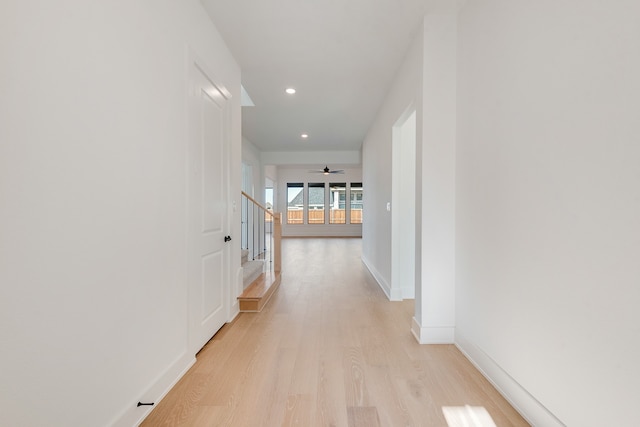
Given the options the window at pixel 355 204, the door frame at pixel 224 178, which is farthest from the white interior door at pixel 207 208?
the window at pixel 355 204

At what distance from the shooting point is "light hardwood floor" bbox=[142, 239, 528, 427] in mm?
1646

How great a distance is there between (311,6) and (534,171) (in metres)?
2.00

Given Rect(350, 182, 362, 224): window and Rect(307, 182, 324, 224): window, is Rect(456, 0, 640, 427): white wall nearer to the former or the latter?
Rect(350, 182, 362, 224): window

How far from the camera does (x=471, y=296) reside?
7.48 feet

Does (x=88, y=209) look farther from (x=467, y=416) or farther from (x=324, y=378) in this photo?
(x=467, y=416)

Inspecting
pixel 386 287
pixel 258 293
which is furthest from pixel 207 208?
pixel 386 287

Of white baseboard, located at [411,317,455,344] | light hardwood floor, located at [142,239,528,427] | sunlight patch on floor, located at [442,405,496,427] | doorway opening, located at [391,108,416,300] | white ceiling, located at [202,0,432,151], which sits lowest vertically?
light hardwood floor, located at [142,239,528,427]

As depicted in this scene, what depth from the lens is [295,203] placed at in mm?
12961

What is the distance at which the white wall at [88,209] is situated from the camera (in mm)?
993

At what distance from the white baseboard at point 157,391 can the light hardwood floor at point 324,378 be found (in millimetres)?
39

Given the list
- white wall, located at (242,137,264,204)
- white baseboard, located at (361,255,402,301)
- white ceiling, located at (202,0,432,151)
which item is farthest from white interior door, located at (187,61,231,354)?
white wall, located at (242,137,264,204)

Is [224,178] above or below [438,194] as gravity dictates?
above

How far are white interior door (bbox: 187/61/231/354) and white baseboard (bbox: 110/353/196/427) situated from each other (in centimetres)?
16

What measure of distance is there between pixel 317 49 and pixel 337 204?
9.97m
